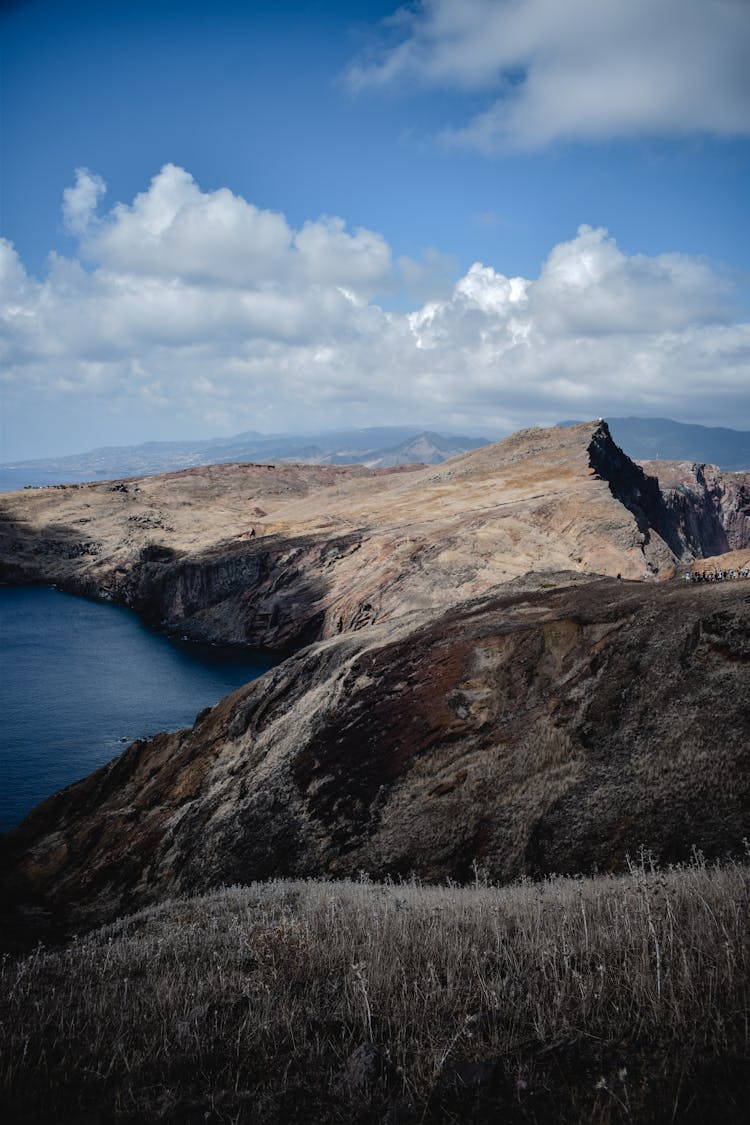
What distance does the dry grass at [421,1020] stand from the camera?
4031 millimetres

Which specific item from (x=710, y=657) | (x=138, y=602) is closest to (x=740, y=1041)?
(x=710, y=657)

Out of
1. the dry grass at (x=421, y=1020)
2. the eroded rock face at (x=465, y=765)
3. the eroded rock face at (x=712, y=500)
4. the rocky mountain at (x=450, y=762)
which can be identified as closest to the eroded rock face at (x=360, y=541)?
the eroded rock face at (x=712, y=500)

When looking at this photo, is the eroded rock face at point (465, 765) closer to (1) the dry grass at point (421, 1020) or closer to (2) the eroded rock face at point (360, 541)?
(1) the dry grass at point (421, 1020)

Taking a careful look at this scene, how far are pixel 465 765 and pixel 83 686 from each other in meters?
49.6

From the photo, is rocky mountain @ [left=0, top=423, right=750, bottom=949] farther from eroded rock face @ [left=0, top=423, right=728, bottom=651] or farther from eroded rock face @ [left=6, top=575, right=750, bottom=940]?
eroded rock face @ [left=0, top=423, right=728, bottom=651]

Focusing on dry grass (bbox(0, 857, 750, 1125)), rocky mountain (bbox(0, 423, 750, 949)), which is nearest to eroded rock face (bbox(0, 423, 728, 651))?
rocky mountain (bbox(0, 423, 750, 949))

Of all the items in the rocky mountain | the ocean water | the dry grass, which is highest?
the dry grass

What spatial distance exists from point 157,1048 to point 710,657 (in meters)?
12.9

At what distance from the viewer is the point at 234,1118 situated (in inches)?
165

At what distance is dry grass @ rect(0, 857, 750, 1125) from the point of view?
4.03 meters

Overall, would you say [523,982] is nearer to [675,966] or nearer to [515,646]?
[675,966]

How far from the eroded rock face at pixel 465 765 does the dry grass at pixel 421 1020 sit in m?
4.73

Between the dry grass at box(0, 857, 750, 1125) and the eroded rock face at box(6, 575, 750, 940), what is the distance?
4.73m

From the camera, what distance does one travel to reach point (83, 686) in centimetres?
5544
